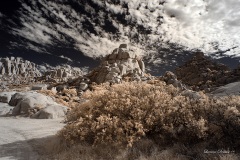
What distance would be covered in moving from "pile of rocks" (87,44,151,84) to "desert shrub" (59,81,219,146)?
22839 mm

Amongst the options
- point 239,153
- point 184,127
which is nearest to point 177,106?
point 184,127

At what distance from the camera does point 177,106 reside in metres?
8.66

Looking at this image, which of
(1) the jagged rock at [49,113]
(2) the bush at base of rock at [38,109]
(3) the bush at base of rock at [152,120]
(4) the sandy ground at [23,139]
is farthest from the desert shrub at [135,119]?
(2) the bush at base of rock at [38,109]

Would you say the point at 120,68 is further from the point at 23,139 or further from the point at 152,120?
the point at 152,120

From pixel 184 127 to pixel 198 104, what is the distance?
1.42 metres

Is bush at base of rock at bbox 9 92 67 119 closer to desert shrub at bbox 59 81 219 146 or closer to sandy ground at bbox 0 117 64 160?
sandy ground at bbox 0 117 64 160

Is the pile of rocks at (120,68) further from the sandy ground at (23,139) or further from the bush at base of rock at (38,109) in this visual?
the sandy ground at (23,139)

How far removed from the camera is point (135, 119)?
A: 8.23 metres

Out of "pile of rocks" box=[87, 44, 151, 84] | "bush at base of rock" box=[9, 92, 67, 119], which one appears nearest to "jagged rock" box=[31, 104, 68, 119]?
"bush at base of rock" box=[9, 92, 67, 119]

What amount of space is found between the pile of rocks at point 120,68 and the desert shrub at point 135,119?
22839 mm

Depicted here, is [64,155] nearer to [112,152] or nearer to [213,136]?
[112,152]

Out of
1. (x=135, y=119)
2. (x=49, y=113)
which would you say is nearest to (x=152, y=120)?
(x=135, y=119)

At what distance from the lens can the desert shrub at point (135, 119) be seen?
25.4 ft

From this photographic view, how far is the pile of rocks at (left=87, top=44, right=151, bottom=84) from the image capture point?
34.3 meters
